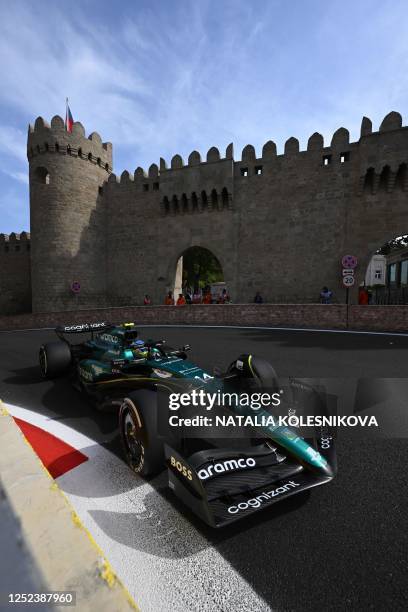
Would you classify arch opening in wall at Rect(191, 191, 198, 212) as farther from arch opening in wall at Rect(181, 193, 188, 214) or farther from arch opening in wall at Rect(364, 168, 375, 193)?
arch opening in wall at Rect(364, 168, 375, 193)

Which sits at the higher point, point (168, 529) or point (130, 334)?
point (130, 334)

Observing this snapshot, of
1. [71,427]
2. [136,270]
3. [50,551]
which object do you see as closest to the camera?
[50,551]

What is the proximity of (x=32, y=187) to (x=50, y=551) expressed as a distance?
73.5 ft

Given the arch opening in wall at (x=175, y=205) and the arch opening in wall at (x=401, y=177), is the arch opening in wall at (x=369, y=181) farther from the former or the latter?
the arch opening in wall at (x=175, y=205)

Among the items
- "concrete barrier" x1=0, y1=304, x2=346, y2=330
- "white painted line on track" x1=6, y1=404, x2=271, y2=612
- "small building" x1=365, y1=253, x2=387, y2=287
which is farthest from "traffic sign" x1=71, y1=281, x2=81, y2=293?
"small building" x1=365, y1=253, x2=387, y2=287

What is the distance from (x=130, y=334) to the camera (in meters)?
3.80

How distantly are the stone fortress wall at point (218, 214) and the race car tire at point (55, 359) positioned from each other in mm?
14113

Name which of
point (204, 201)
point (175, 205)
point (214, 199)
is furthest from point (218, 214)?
point (175, 205)

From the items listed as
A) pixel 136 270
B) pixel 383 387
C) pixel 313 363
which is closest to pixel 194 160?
pixel 136 270

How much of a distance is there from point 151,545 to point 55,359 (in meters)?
3.39

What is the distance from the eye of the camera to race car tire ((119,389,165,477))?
2.24m

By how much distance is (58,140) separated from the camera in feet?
60.8

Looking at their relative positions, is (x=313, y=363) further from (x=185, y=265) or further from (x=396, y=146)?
(x=185, y=265)

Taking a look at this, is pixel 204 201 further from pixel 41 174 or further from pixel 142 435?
pixel 142 435
